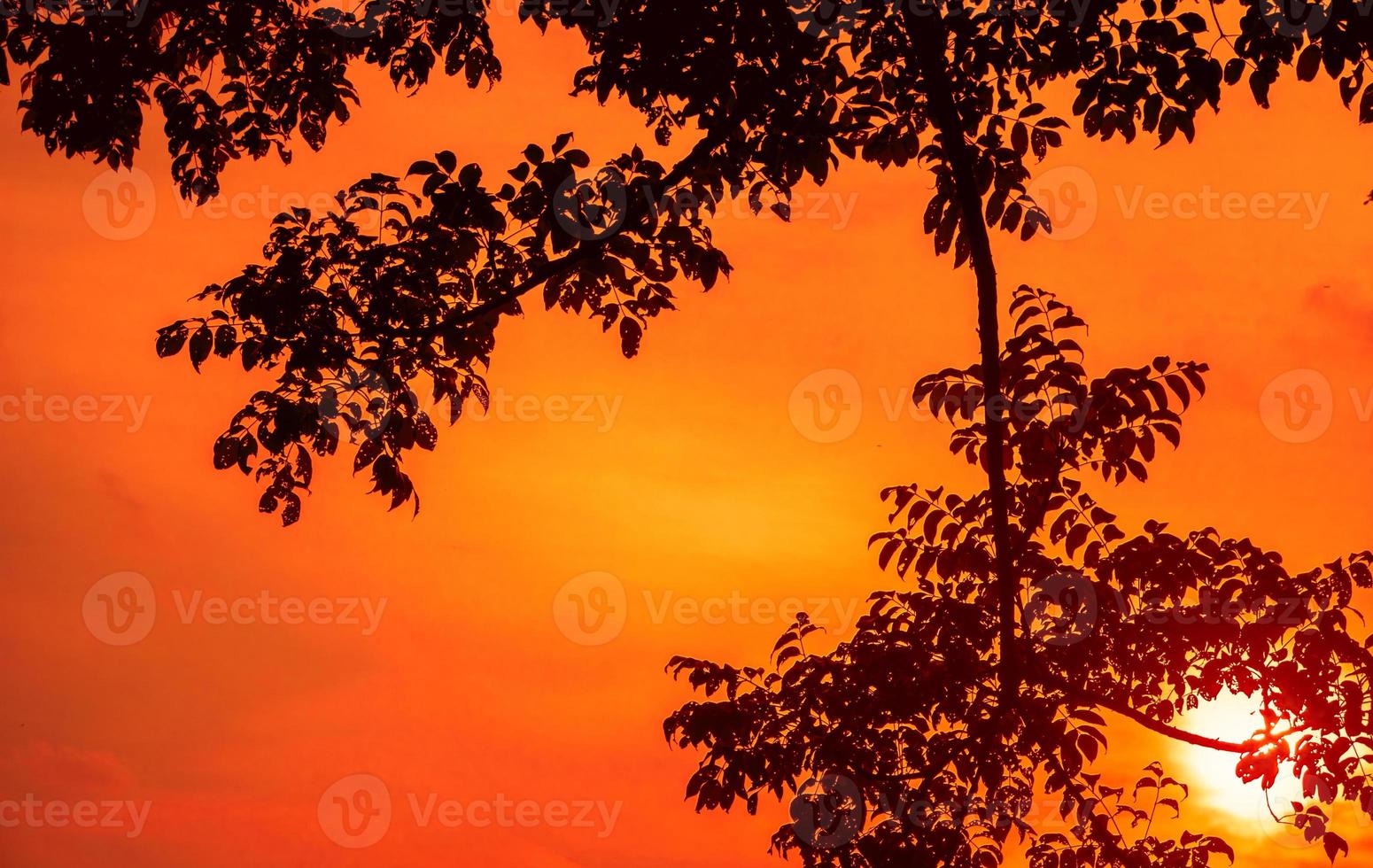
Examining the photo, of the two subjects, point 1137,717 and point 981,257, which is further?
point 1137,717

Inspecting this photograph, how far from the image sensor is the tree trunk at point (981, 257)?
6.94 metres

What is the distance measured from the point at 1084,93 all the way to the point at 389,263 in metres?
3.74

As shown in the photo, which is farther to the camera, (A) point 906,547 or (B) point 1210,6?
(A) point 906,547

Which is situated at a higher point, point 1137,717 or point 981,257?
point 981,257

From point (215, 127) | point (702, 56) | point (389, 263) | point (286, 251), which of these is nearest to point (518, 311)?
point (389, 263)

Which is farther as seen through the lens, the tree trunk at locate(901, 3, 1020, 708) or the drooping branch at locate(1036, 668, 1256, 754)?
the drooping branch at locate(1036, 668, 1256, 754)

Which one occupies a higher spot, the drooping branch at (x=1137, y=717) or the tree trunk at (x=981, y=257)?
the tree trunk at (x=981, y=257)

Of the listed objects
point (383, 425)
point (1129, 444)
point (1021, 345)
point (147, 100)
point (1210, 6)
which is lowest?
point (383, 425)

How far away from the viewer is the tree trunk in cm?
694

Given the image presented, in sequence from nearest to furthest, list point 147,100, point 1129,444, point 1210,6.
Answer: point 1210,6 < point 1129,444 < point 147,100

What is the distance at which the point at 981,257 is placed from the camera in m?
7.02

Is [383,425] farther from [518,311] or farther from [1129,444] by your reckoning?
[1129,444]

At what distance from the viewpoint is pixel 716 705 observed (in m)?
8.07

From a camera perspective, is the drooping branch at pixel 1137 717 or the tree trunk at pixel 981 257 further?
the drooping branch at pixel 1137 717
